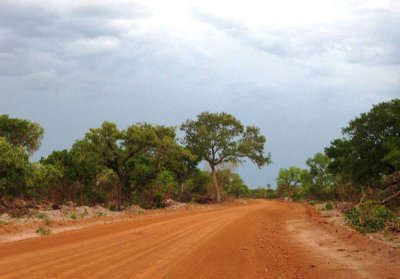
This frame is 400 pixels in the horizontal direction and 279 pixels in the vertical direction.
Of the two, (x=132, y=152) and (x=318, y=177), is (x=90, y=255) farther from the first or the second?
(x=318, y=177)

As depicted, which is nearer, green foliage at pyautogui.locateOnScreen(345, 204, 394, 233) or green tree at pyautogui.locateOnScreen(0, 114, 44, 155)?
green foliage at pyautogui.locateOnScreen(345, 204, 394, 233)

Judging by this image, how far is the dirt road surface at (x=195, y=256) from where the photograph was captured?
1060 cm

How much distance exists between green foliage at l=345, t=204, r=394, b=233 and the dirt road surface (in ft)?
3.50

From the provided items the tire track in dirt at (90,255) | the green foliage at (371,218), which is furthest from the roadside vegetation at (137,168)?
the tire track in dirt at (90,255)

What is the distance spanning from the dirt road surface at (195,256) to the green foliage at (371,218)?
1.07m

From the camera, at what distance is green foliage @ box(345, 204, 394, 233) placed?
19.3m

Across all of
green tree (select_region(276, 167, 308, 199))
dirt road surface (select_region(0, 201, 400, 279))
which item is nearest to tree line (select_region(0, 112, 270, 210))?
dirt road surface (select_region(0, 201, 400, 279))

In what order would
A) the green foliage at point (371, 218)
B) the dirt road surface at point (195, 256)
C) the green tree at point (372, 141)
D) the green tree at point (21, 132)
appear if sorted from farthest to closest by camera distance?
the green tree at point (21, 132) < the green tree at point (372, 141) < the green foliage at point (371, 218) < the dirt road surface at point (195, 256)

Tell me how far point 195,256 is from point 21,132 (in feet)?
124

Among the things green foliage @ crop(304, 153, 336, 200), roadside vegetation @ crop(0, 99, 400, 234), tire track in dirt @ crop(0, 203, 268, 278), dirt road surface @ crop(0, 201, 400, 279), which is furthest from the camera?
green foliage @ crop(304, 153, 336, 200)

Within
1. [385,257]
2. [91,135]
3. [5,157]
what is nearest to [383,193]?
[385,257]

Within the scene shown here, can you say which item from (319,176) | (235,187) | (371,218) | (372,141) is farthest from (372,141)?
(235,187)

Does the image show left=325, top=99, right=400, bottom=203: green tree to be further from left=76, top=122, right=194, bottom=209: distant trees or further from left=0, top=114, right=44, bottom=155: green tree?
left=0, top=114, right=44, bottom=155: green tree

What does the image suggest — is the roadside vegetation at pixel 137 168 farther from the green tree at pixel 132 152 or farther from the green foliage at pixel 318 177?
the green foliage at pixel 318 177
